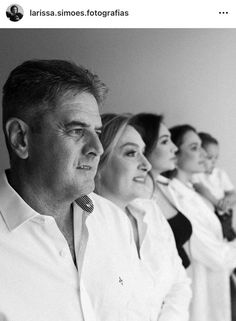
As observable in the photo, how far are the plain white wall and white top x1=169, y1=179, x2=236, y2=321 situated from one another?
193mm

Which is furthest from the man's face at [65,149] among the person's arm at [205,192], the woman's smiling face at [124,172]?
the person's arm at [205,192]

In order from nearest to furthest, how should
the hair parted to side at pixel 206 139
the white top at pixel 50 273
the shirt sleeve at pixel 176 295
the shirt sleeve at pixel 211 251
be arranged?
the white top at pixel 50 273 → the shirt sleeve at pixel 176 295 → the hair parted to side at pixel 206 139 → the shirt sleeve at pixel 211 251

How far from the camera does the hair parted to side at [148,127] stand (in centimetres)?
97

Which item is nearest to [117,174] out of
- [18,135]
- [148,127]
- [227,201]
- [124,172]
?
[124,172]

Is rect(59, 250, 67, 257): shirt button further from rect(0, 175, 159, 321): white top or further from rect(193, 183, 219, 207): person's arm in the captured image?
rect(193, 183, 219, 207): person's arm

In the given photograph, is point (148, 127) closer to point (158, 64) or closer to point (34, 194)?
point (158, 64)

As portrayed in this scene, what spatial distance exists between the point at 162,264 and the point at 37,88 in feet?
1.52

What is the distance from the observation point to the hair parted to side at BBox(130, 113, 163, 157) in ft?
3.18

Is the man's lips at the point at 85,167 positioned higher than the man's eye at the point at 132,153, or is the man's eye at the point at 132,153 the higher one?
the man's lips at the point at 85,167

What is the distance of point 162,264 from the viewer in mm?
836

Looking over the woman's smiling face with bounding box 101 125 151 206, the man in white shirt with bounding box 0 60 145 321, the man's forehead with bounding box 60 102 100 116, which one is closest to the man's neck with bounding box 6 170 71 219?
the man in white shirt with bounding box 0 60 145 321

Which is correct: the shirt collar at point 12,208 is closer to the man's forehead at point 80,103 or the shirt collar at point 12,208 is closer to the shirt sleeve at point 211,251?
the man's forehead at point 80,103

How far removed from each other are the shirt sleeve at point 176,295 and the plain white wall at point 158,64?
0.22 m
